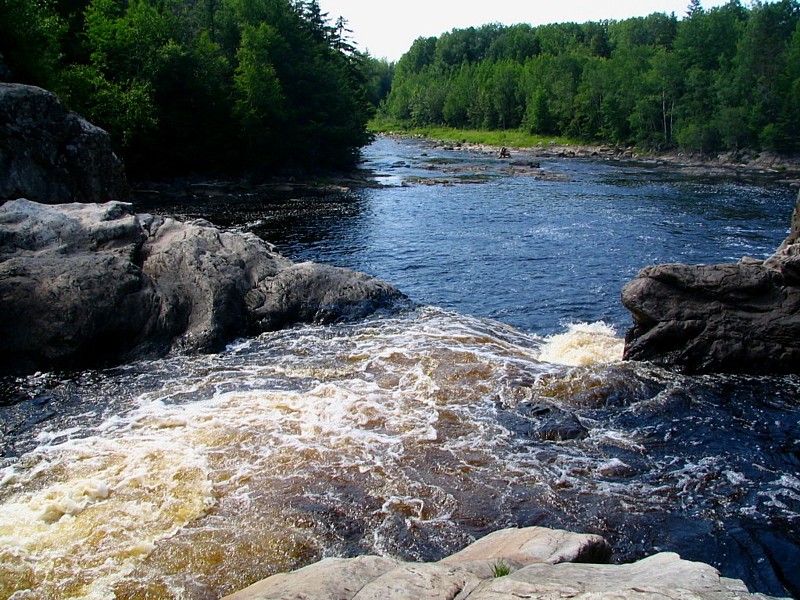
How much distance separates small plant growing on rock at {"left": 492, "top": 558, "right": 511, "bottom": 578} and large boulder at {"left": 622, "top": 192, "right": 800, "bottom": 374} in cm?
1213

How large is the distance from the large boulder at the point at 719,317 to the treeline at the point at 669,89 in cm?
6754

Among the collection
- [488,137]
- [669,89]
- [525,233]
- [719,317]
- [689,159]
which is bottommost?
[719,317]

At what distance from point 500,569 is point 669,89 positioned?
102 m

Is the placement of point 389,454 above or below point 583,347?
below

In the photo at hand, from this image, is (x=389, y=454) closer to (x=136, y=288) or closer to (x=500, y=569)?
(x=500, y=569)

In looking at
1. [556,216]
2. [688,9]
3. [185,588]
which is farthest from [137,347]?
[688,9]

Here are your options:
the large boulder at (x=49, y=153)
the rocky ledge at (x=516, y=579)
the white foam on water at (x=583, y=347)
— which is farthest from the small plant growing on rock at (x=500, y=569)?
the large boulder at (x=49, y=153)

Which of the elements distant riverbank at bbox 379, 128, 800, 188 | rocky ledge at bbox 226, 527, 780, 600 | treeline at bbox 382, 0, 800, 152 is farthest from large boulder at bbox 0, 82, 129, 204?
treeline at bbox 382, 0, 800, 152

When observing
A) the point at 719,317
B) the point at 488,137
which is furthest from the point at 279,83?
the point at 488,137

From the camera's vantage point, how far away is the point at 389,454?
13.2 metres

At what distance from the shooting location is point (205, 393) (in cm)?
1614

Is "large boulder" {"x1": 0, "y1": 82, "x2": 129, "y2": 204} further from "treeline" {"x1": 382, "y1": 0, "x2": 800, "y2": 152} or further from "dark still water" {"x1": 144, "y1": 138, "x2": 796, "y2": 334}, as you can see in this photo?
"treeline" {"x1": 382, "y1": 0, "x2": 800, "y2": 152}

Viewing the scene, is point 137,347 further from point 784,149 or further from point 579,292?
point 784,149

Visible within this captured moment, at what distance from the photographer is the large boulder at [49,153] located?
1180 inches
